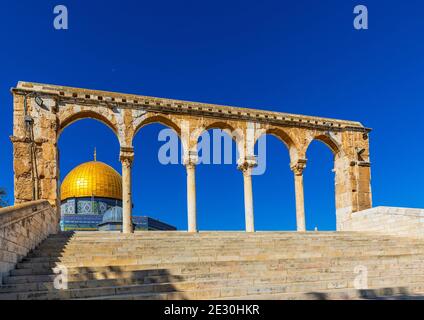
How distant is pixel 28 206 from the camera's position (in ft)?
34.8

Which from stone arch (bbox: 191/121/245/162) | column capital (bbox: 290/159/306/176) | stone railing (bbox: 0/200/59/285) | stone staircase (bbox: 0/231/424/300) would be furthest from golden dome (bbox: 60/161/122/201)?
stone railing (bbox: 0/200/59/285)

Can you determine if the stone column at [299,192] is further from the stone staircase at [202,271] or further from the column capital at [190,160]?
the stone staircase at [202,271]

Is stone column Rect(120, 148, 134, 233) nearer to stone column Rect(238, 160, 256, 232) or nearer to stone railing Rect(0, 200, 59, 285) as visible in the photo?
stone railing Rect(0, 200, 59, 285)

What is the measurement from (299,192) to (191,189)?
18.8 feet

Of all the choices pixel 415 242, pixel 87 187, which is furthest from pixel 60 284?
pixel 87 187

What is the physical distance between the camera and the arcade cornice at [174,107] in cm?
1794

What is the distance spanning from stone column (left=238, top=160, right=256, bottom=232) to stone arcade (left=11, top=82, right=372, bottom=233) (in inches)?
1.9

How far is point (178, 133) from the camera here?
20.1 metres

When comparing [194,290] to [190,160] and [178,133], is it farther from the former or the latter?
[178,133]

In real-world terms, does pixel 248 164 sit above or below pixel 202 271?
above

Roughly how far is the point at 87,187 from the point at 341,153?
2861cm

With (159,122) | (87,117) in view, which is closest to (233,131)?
(159,122)

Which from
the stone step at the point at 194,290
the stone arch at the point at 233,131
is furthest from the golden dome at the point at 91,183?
the stone step at the point at 194,290
